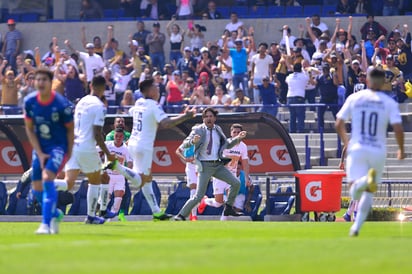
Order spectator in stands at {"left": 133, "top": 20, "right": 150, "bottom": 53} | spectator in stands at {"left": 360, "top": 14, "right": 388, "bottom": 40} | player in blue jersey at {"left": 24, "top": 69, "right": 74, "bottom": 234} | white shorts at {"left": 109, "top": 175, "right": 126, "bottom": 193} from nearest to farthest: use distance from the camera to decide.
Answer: player in blue jersey at {"left": 24, "top": 69, "right": 74, "bottom": 234}
white shorts at {"left": 109, "top": 175, "right": 126, "bottom": 193}
spectator in stands at {"left": 360, "top": 14, "right": 388, "bottom": 40}
spectator in stands at {"left": 133, "top": 20, "right": 150, "bottom": 53}

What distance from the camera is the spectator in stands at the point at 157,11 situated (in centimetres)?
4069

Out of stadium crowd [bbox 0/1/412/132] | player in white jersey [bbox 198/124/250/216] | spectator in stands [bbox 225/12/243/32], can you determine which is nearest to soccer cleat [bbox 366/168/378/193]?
player in white jersey [bbox 198/124/250/216]

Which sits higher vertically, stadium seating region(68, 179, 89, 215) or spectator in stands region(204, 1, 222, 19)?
spectator in stands region(204, 1, 222, 19)

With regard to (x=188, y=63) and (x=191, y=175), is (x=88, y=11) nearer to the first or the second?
(x=188, y=63)

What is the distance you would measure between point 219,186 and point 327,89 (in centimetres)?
630

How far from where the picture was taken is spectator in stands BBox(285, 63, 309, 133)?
30.7 meters

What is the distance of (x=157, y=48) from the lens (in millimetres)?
36938

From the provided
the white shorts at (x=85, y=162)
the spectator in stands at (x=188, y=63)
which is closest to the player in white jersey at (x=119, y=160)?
the white shorts at (x=85, y=162)

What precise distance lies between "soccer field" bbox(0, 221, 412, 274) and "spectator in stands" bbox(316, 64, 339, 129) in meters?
13.3

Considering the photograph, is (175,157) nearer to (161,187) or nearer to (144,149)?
(161,187)

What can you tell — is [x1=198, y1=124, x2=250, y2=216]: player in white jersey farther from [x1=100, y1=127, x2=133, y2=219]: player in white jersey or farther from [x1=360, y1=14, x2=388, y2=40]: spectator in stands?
[x1=360, y1=14, x2=388, y2=40]: spectator in stands

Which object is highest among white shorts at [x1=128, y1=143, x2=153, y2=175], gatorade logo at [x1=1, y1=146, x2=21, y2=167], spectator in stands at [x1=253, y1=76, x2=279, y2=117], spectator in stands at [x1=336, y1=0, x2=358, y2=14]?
spectator in stands at [x1=336, y1=0, x2=358, y2=14]

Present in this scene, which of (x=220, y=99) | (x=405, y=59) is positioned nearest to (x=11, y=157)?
(x=220, y=99)

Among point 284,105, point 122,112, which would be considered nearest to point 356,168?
point 284,105
